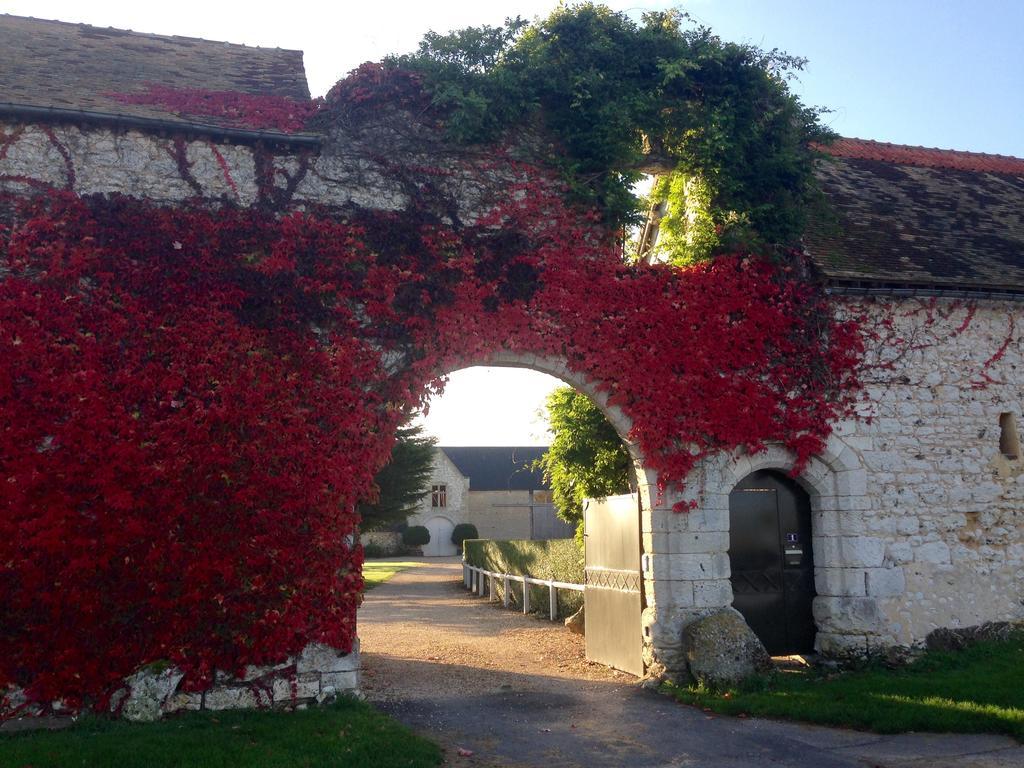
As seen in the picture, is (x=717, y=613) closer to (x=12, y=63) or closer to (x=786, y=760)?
(x=786, y=760)

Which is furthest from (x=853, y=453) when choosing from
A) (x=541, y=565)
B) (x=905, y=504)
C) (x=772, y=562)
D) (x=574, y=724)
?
(x=541, y=565)

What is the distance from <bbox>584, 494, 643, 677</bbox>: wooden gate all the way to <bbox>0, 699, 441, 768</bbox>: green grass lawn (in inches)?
116

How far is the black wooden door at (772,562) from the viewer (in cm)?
886

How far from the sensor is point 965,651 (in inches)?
344

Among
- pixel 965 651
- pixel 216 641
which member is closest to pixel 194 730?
pixel 216 641

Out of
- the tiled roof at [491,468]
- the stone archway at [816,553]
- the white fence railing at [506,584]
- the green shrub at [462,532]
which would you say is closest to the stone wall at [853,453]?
the stone archway at [816,553]

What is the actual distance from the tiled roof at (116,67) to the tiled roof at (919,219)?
6.26 metres

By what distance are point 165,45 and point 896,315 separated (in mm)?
9004

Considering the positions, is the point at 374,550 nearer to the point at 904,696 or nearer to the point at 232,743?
the point at 904,696

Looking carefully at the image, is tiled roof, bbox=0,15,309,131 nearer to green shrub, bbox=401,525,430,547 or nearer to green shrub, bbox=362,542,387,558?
green shrub, bbox=362,542,387,558

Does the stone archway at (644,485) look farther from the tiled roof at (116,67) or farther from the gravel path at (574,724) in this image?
the tiled roof at (116,67)

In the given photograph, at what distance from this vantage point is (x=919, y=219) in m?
10.8

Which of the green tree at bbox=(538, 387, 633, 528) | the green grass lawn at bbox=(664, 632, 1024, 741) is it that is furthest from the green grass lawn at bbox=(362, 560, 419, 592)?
the green grass lawn at bbox=(664, 632, 1024, 741)

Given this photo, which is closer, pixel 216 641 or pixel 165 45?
pixel 216 641
